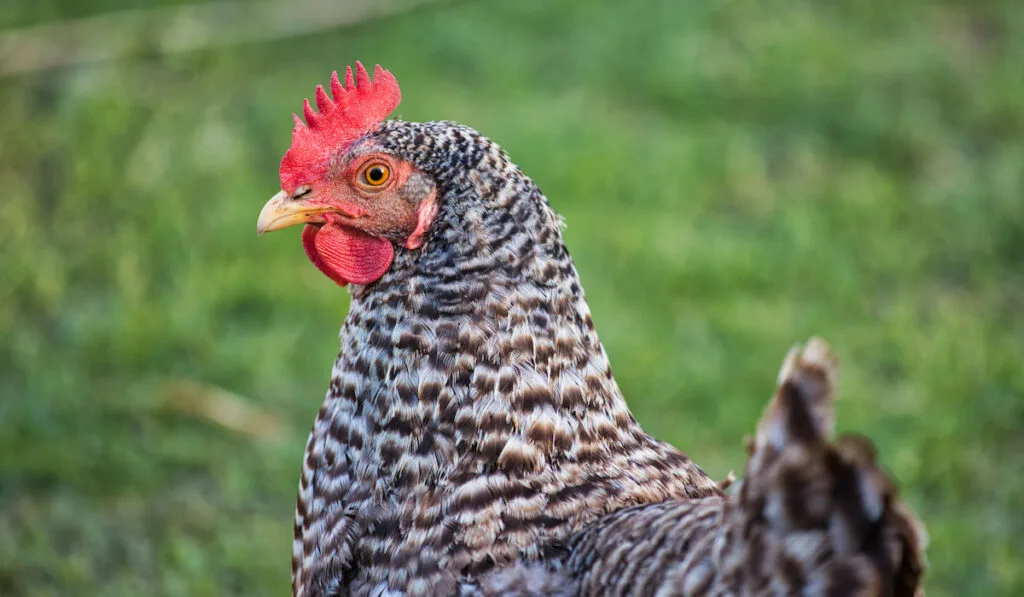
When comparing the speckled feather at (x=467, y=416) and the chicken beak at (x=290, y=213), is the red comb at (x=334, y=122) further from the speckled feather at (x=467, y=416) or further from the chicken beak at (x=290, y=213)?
the speckled feather at (x=467, y=416)

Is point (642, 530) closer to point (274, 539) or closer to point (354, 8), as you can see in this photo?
point (274, 539)

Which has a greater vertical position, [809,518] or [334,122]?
[334,122]

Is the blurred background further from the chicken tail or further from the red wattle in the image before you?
the chicken tail

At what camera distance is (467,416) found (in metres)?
2.45

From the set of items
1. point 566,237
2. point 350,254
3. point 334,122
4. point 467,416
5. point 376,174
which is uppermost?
point 566,237

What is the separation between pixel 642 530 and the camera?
221 centimetres

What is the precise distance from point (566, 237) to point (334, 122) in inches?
123

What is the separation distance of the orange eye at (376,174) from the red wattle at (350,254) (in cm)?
12

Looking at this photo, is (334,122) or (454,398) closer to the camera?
(454,398)

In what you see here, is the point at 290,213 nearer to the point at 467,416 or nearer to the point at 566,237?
the point at 467,416

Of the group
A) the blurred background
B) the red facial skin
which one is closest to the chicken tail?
the red facial skin

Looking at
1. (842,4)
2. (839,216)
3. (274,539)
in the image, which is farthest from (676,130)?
(274,539)

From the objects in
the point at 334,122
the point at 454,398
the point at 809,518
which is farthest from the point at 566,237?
the point at 809,518

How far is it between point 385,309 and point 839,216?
4.04m
